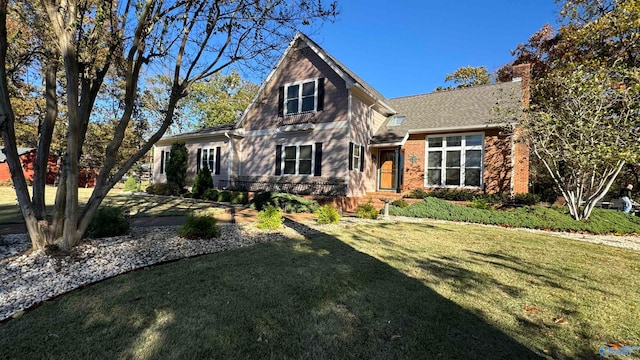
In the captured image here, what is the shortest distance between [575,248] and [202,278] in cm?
745

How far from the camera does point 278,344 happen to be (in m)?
2.44

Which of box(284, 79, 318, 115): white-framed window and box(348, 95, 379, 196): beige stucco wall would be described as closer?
box(348, 95, 379, 196): beige stucco wall

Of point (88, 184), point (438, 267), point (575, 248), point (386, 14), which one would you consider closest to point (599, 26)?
point (386, 14)

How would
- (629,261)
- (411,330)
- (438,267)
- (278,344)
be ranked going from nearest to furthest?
(278,344) < (411,330) < (438,267) < (629,261)

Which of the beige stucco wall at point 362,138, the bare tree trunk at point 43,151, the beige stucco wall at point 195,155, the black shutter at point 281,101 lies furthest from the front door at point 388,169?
the bare tree trunk at point 43,151

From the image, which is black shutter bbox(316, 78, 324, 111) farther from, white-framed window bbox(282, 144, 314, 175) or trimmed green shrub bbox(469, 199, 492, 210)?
trimmed green shrub bbox(469, 199, 492, 210)

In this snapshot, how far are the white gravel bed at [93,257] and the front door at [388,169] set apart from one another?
8.64 meters

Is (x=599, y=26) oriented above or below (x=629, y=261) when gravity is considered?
above

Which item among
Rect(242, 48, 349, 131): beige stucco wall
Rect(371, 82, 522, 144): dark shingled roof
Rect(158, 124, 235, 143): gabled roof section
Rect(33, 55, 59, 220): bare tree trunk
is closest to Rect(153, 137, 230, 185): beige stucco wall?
Rect(158, 124, 235, 143): gabled roof section

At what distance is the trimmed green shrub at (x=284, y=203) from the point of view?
438 inches

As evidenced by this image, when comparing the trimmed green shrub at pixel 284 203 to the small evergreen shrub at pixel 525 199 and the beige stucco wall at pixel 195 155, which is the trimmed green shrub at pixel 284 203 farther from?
the small evergreen shrub at pixel 525 199

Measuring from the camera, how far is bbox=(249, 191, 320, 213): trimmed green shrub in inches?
438

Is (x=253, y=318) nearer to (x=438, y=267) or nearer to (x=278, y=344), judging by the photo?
(x=278, y=344)

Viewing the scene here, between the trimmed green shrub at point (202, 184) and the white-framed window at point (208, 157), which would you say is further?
the white-framed window at point (208, 157)
